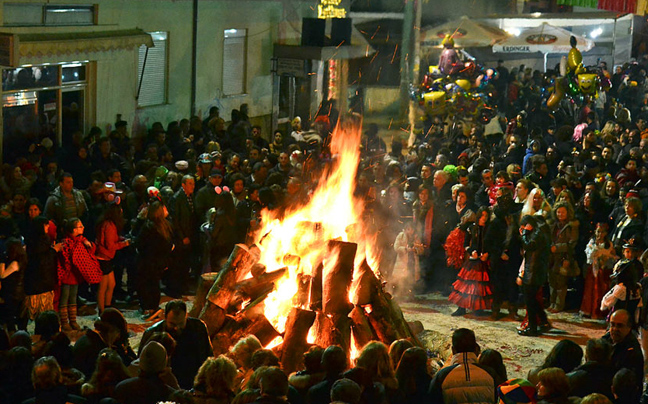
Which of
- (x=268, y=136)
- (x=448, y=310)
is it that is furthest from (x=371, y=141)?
(x=448, y=310)

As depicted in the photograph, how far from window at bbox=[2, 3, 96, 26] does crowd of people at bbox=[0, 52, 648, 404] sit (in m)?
2.23

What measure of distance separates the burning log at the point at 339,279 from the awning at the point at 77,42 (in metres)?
8.18

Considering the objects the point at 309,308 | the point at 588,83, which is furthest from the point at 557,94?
the point at 309,308

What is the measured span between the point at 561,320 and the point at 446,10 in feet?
89.1

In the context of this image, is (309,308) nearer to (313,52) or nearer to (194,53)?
(194,53)

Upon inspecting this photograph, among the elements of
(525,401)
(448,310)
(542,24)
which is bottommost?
(448,310)

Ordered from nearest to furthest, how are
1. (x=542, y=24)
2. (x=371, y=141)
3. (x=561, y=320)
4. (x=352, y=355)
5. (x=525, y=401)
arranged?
(x=525, y=401) < (x=352, y=355) < (x=561, y=320) < (x=371, y=141) < (x=542, y=24)

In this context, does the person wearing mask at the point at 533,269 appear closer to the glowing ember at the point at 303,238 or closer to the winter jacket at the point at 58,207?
the glowing ember at the point at 303,238

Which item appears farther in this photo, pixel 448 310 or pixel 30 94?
pixel 30 94

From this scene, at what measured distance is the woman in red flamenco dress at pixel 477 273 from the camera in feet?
45.2

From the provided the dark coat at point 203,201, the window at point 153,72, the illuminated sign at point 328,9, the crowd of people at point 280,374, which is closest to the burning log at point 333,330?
the crowd of people at point 280,374

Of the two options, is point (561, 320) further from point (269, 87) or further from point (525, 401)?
point (269, 87)

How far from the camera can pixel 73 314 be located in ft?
41.1

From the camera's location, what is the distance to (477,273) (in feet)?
45.2
